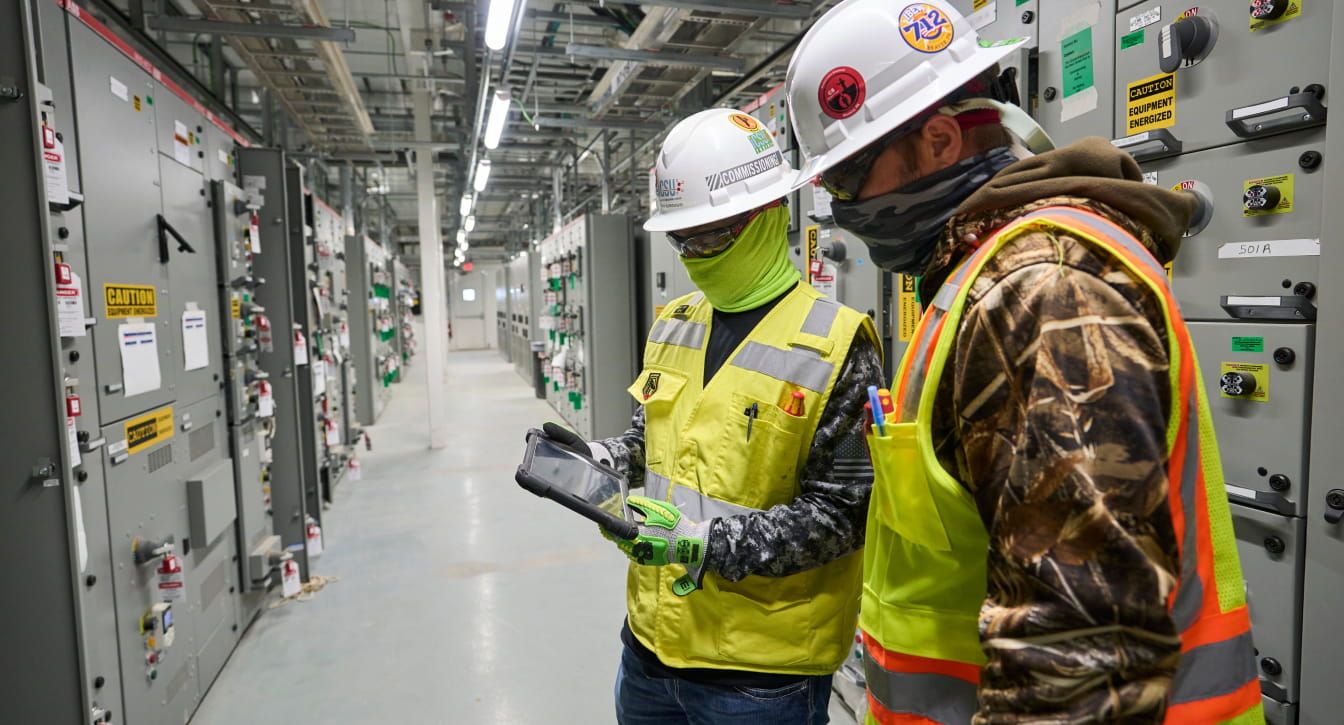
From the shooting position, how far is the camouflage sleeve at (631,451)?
5.82 feet

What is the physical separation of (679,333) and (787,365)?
0.36m

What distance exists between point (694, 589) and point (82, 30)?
8.38ft

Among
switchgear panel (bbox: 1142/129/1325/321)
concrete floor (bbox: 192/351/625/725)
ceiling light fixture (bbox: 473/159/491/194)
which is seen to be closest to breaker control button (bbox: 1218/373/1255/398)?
switchgear panel (bbox: 1142/129/1325/321)

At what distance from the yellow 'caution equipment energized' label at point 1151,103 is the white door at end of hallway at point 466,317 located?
82.8 feet

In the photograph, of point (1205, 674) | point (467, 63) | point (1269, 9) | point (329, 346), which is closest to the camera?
point (1205, 674)

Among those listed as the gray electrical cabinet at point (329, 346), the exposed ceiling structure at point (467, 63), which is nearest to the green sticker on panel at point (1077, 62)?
the exposed ceiling structure at point (467, 63)

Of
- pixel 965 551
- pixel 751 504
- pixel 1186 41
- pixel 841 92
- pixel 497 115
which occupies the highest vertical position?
pixel 497 115

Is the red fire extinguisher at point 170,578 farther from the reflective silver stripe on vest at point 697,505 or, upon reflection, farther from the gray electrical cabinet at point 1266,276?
the gray electrical cabinet at point 1266,276

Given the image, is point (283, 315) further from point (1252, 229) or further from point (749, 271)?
point (1252, 229)

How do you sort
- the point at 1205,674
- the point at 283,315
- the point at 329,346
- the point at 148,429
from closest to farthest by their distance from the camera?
1. the point at 1205,674
2. the point at 148,429
3. the point at 283,315
4. the point at 329,346

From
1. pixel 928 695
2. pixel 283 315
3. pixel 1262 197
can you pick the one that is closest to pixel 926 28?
pixel 928 695

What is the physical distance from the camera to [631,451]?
5.96ft

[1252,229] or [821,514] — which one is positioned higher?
[1252,229]

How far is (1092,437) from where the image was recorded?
2.08 feet
